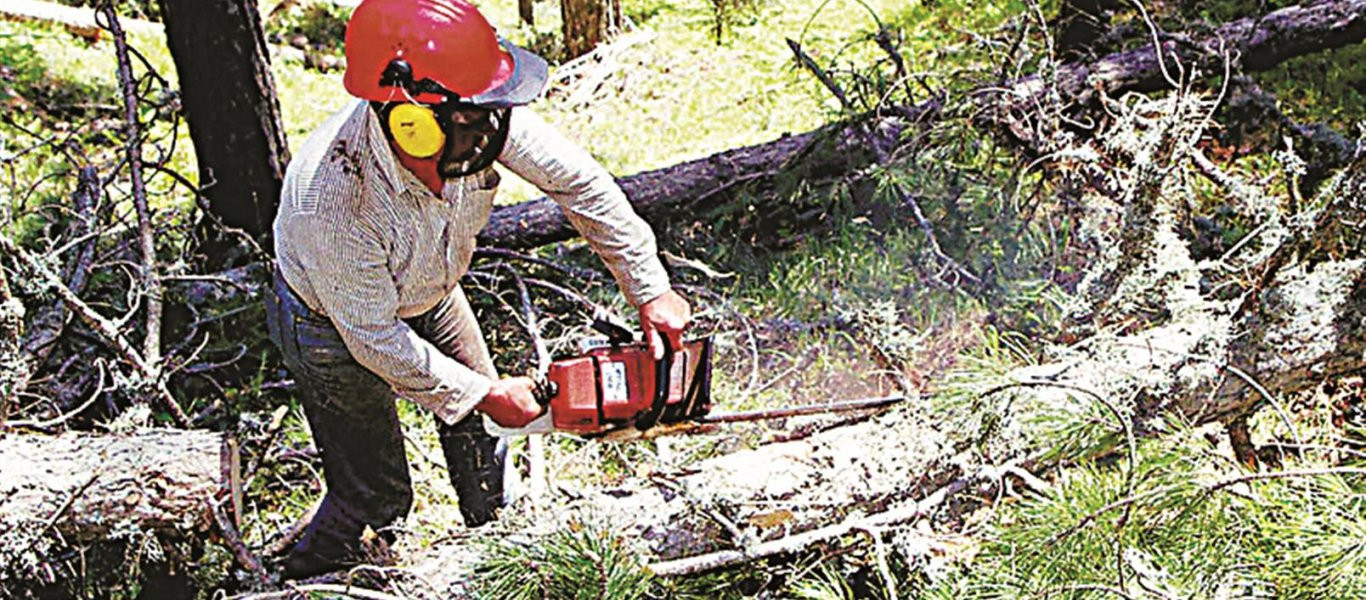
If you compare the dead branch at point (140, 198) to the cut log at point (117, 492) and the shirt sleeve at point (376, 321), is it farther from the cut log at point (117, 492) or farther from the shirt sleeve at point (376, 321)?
the shirt sleeve at point (376, 321)

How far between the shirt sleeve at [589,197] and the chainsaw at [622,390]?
133 mm

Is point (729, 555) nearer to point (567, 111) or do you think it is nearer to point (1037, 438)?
point (1037, 438)

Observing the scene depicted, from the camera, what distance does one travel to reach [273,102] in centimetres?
399

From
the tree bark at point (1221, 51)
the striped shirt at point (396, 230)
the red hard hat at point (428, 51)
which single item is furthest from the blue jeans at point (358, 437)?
the tree bark at point (1221, 51)

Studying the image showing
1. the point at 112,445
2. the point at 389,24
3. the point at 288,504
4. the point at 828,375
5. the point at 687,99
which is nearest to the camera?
the point at 389,24

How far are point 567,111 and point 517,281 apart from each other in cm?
244

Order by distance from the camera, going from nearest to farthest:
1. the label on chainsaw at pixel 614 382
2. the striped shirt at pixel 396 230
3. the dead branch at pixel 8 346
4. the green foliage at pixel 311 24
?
the striped shirt at pixel 396 230
the label on chainsaw at pixel 614 382
the dead branch at pixel 8 346
the green foliage at pixel 311 24

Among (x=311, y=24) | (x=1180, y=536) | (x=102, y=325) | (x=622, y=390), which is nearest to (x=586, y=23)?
(x=311, y=24)

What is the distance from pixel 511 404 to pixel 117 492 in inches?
36.7

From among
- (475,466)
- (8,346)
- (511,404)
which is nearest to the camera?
(511,404)

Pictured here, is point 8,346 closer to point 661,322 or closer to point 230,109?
point 230,109

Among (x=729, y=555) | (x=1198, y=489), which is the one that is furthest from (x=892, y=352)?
(x=1198, y=489)

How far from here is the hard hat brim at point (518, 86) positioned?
2147 millimetres

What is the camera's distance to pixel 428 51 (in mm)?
2111
